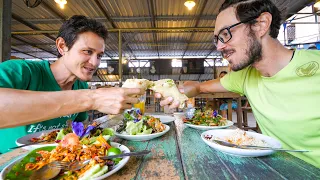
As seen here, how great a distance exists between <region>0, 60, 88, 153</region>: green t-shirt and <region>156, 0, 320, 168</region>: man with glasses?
3.13ft

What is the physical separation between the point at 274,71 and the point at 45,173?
1.48m

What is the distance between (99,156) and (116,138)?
19.7 inches

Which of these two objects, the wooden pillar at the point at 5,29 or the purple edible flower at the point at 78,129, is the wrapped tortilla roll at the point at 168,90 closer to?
the purple edible flower at the point at 78,129

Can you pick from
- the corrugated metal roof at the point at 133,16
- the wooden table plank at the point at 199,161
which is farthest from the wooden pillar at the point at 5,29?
the wooden table plank at the point at 199,161

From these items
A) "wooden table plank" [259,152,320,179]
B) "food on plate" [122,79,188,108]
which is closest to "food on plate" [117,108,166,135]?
"food on plate" [122,79,188,108]

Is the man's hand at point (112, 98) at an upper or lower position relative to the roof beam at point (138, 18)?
lower

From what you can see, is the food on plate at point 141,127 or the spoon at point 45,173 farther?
the food on plate at point 141,127

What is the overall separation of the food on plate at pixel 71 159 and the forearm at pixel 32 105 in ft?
0.51

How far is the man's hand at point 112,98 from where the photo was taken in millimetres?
938

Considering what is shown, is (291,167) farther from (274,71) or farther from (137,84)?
(137,84)

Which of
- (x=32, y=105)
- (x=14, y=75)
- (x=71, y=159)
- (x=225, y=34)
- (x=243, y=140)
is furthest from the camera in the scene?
(x=225, y=34)

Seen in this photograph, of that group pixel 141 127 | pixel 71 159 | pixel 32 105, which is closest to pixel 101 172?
pixel 71 159

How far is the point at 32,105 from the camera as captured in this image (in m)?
0.86

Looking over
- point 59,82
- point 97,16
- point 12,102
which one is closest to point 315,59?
point 12,102
